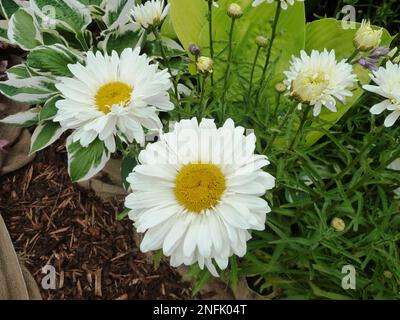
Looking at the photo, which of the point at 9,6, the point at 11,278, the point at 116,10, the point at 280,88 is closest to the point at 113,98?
the point at 280,88

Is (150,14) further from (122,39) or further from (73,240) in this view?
(73,240)

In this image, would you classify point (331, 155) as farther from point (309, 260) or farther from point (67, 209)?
point (67, 209)

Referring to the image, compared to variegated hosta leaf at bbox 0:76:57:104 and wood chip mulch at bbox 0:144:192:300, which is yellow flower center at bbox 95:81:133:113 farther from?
wood chip mulch at bbox 0:144:192:300

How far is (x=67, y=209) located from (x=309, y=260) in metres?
0.79

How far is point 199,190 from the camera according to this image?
80cm

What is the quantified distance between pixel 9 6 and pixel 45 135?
1.63ft

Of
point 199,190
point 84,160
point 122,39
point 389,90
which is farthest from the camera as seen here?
point 122,39

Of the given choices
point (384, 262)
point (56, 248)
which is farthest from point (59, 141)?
point (384, 262)

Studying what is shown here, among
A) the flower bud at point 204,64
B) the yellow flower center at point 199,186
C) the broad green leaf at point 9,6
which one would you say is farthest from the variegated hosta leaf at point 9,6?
the yellow flower center at point 199,186

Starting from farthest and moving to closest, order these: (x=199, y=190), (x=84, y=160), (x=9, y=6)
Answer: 1. (x=9, y=6)
2. (x=84, y=160)
3. (x=199, y=190)

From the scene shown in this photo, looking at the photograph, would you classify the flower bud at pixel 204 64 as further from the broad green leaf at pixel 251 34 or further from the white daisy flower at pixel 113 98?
the broad green leaf at pixel 251 34

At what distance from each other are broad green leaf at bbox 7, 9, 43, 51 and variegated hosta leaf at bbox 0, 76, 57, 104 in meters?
0.12

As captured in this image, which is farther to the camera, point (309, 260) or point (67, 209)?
point (67, 209)
